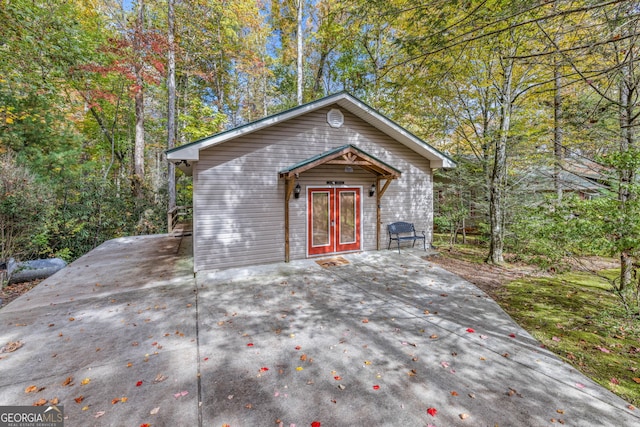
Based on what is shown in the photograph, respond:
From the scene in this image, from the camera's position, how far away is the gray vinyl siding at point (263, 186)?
6324mm

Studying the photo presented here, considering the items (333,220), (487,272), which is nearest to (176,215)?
(333,220)

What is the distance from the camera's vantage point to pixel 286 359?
10.3 feet

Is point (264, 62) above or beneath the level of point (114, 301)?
above

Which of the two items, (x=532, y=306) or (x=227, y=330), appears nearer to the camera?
(x=227, y=330)

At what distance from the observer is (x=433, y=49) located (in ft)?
12.8

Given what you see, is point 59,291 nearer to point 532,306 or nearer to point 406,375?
point 406,375

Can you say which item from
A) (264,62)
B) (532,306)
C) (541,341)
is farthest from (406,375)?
(264,62)

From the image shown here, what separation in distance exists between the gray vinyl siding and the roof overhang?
507mm

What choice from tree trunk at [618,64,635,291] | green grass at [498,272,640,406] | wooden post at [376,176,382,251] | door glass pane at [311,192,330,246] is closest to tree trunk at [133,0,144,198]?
door glass pane at [311,192,330,246]

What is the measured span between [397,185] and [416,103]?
12.5 ft

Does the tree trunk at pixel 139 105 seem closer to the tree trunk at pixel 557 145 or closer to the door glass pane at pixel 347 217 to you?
the door glass pane at pixel 347 217

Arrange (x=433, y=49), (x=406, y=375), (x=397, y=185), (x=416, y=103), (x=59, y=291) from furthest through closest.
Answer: (x=416, y=103) < (x=397, y=185) < (x=59, y=291) < (x=433, y=49) < (x=406, y=375)

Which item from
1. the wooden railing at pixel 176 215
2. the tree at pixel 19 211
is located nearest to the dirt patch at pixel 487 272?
the wooden railing at pixel 176 215

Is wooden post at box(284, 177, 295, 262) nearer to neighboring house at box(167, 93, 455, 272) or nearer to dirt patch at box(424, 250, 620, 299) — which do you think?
neighboring house at box(167, 93, 455, 272)
